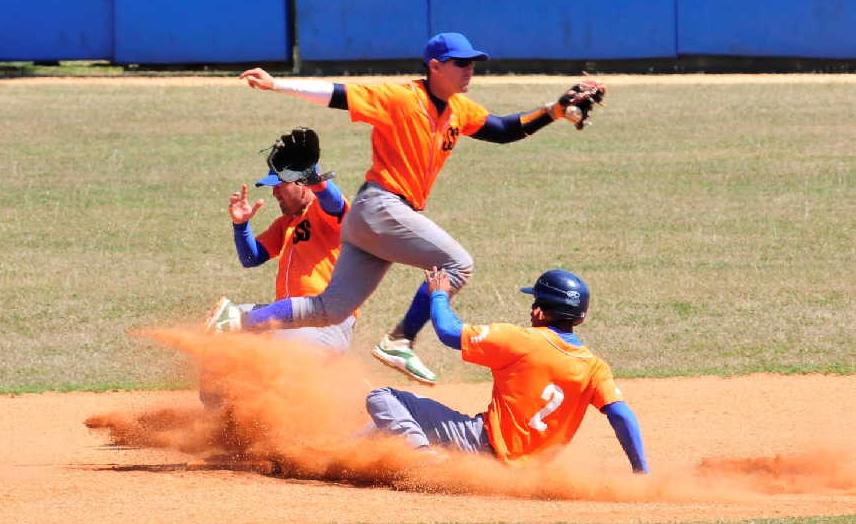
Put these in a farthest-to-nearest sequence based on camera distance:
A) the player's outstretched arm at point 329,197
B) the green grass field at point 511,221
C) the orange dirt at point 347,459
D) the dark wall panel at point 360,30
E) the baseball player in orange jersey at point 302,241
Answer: the dark wall panel at point 360,30, the green grass field at point 511,221, the baseball player in orange jersey at point 302,241, the player's outstretched arm at point 329,197, the orange dirt at point 347,459

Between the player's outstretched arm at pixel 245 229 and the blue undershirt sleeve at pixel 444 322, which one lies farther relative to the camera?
the player's outstretched arm at pixel 245 229

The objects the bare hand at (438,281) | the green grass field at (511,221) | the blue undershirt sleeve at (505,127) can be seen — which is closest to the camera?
the bare hand at (438,281)

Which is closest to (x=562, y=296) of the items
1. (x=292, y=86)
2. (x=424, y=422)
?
(x=424, y=422)

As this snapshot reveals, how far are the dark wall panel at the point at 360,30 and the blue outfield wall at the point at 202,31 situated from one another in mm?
537

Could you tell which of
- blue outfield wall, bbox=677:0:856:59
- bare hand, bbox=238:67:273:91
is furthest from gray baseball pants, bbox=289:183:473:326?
blue outfield wall, bbox=677:0:856:59

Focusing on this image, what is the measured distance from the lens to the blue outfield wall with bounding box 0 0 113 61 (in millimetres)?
29000

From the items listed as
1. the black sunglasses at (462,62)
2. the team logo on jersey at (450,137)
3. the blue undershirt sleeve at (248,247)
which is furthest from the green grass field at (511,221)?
the black sunglasses at (462,62)

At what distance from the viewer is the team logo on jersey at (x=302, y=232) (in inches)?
358

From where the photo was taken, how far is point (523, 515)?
6.98 metres

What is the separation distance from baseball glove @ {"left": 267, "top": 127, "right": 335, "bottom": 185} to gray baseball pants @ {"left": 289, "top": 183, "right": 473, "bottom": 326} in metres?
0.49

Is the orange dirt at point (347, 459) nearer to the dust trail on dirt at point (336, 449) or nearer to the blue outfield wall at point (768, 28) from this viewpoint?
the dust trail on dirt at point (336, 449)

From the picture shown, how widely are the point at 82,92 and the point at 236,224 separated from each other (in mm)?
19070

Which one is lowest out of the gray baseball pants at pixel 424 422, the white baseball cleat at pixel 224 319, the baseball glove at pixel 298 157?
the gray baseball pants at pixel 424 422

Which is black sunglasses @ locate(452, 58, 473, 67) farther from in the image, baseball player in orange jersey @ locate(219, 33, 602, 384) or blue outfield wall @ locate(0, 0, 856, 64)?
blue outfield wall @ locate(0, 0, 856, 64)
